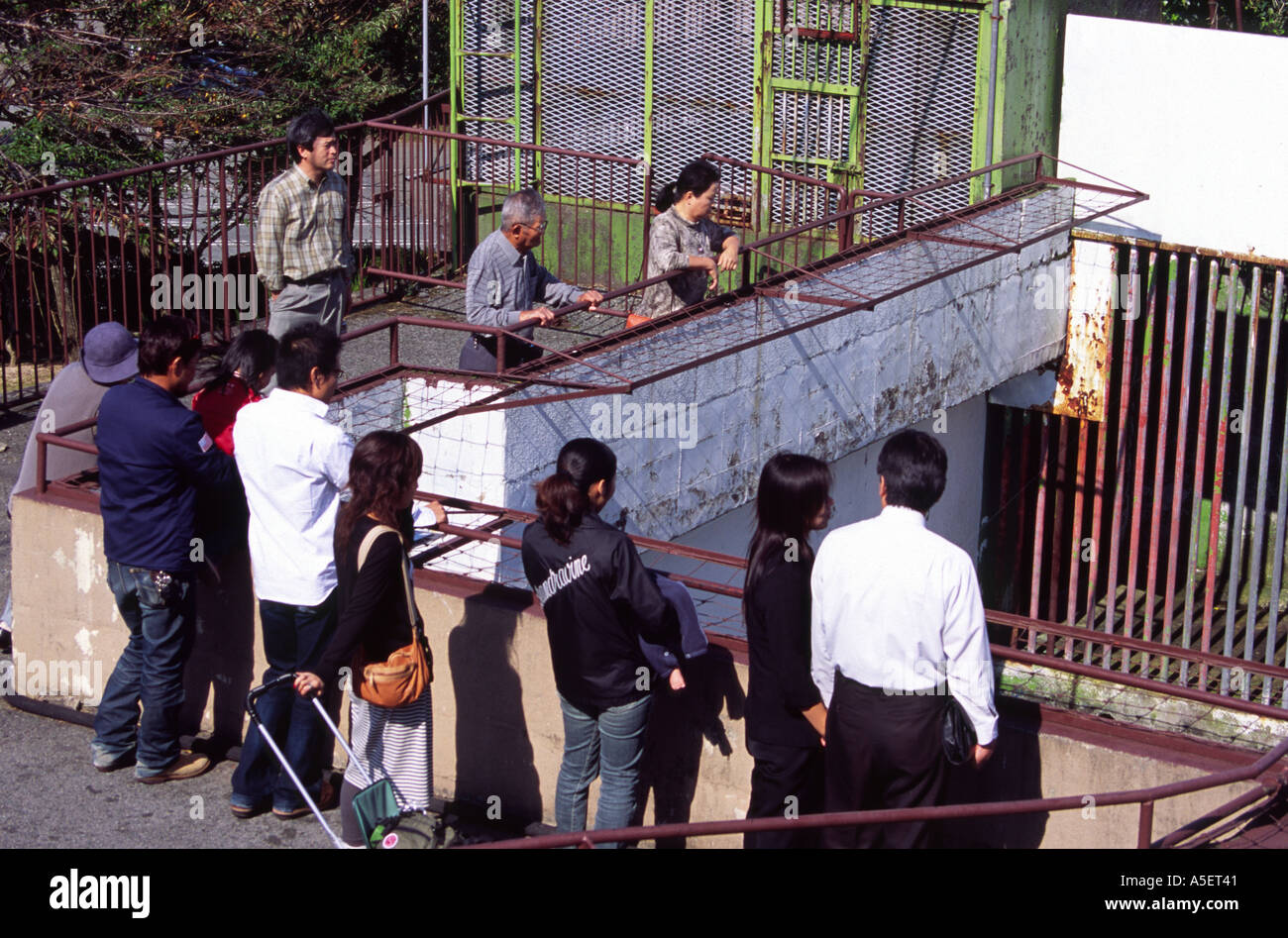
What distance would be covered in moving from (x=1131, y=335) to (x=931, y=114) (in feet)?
6.99

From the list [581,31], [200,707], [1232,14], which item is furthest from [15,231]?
[1232,14]

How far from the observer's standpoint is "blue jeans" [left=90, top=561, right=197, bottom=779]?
5605 mm

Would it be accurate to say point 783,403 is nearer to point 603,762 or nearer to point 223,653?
point 223,653

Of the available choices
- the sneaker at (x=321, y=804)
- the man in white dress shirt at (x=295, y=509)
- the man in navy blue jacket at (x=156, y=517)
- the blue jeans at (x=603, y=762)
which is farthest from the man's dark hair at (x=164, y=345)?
the blue jeans at (x=603, y=762)

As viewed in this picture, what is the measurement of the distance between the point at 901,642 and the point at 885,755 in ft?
1.17

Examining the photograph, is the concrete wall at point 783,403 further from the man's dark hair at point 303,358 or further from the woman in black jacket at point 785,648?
the woman in black jacket at point 785,648

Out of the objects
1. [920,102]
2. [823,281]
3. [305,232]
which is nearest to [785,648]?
[305,232]

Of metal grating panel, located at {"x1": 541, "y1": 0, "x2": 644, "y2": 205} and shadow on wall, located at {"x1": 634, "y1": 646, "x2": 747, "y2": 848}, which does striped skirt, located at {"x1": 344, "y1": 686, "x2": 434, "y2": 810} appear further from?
metal grating panel, located at {"x1": 541, "y1": 0, "x2": 644, "y2": 205}

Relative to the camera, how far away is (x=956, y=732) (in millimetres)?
→ 4414

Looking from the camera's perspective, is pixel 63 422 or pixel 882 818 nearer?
pixel 882 818

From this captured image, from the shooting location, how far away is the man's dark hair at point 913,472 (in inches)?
171

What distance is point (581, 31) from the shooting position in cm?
1191

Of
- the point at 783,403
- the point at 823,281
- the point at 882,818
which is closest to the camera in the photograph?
the point at 882,818

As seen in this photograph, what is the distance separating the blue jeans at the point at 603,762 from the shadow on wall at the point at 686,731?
8.2 inches
